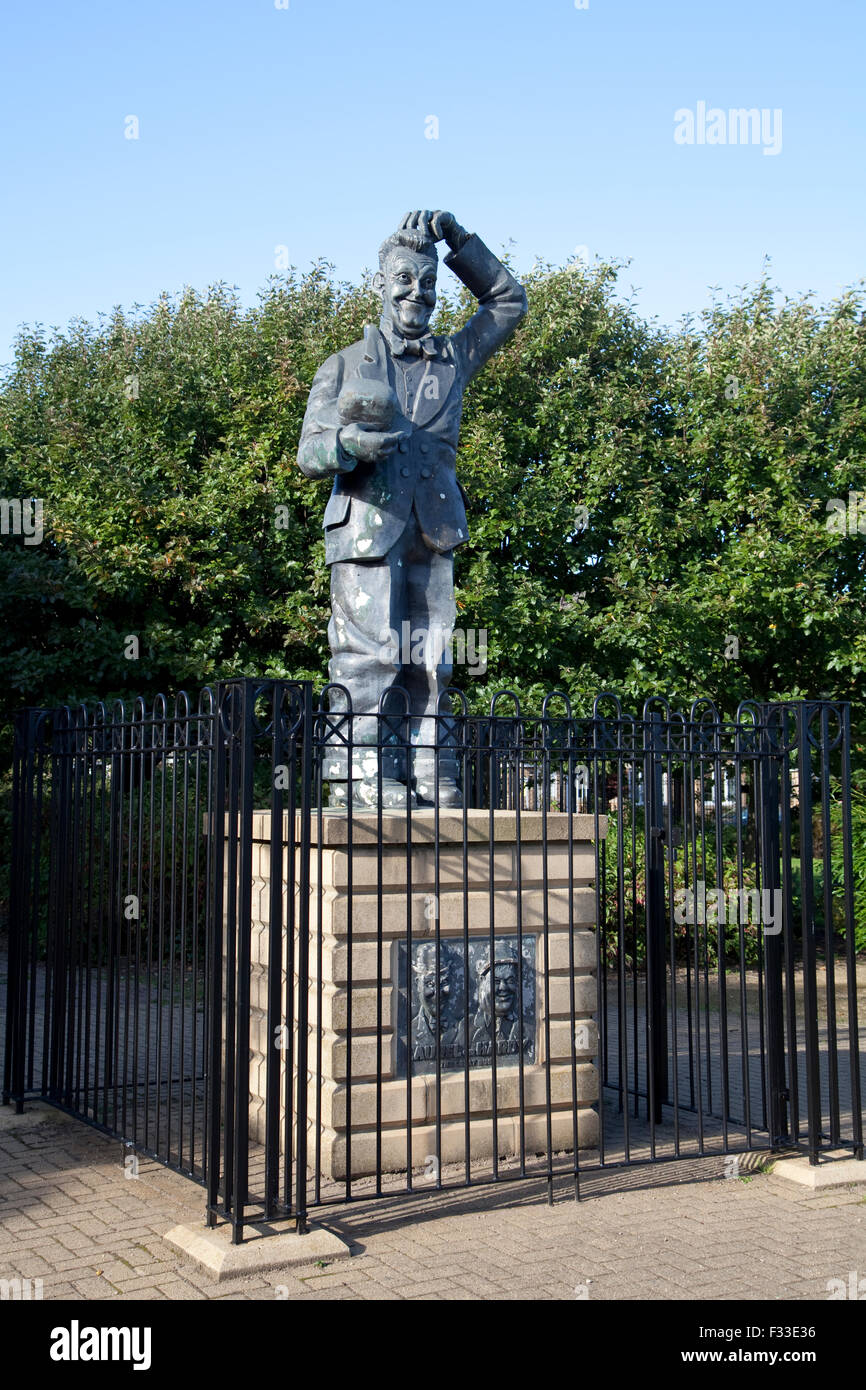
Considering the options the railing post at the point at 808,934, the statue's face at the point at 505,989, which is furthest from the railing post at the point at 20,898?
the railing post at the point at 808,934

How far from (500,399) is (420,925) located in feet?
41.8

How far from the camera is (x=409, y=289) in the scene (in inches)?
275

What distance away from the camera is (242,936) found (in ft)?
16.3

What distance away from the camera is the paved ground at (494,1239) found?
4.57 metres

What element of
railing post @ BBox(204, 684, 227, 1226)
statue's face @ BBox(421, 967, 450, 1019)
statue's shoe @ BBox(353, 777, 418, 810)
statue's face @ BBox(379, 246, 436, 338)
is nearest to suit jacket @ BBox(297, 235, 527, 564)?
statue's face @ BBox(379, 246, 436, 338)

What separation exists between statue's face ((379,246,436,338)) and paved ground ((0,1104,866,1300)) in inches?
184

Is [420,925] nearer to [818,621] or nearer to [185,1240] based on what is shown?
[185,1240]

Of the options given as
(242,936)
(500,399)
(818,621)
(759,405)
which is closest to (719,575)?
(818,621)

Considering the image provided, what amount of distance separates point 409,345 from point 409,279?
362 millimetres

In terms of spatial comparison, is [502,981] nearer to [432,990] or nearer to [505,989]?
[505,989]

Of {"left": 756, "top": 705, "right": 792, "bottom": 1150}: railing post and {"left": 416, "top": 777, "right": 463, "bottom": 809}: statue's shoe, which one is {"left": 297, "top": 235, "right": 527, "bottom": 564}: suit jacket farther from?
{"left": 756, "top": 705, "right": 792, "bottom": 1150}: railing post

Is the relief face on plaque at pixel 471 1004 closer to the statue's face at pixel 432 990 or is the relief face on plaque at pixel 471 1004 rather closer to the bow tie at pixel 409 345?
the statue's face at pixel 432 990

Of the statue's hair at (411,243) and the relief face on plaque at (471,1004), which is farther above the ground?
the statue's hair at (411,243)

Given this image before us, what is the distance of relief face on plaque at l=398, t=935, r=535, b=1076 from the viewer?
5914mm
